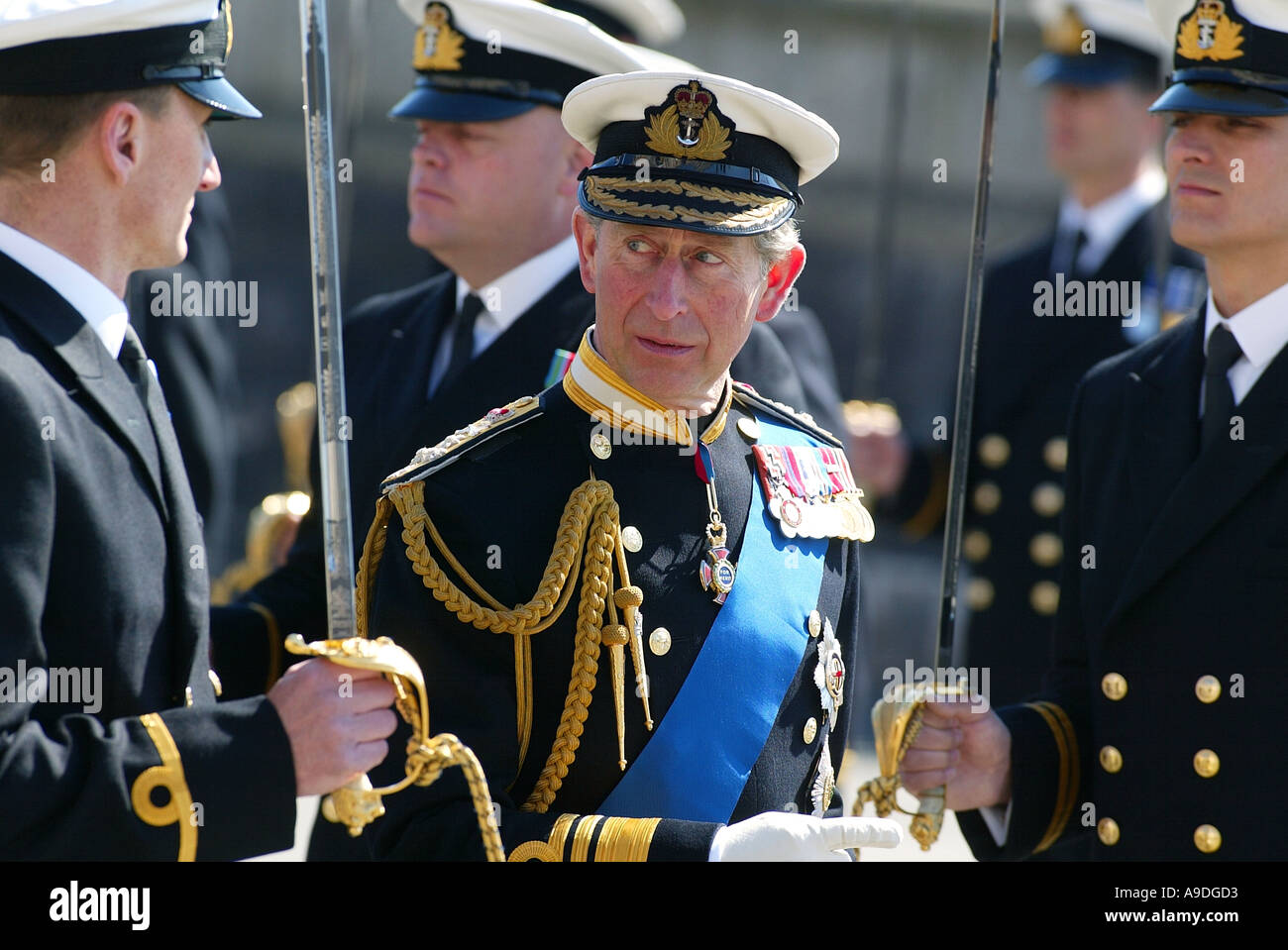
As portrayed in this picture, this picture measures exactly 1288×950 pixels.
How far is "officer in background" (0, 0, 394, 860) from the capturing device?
102 inches

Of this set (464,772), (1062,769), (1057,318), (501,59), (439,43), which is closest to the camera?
(464,772)

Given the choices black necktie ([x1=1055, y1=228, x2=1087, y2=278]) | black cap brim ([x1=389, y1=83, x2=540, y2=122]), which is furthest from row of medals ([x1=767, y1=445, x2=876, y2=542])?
black necktie ([x1=1055, y1=228, x2=1087, y2=278])

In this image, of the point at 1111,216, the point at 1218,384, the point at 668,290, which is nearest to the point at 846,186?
the point at 1111,216

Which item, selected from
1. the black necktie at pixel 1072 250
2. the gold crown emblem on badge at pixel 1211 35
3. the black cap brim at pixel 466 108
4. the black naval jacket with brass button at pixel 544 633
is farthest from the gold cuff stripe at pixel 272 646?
the black necktie at pixel 1072 250

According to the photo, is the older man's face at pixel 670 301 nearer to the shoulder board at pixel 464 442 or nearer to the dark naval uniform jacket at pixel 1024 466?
the shoulder board at pixel 464 442

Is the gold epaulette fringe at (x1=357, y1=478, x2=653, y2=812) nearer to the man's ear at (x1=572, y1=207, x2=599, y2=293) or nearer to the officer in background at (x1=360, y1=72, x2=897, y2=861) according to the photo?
the officer in background at (x1=360, y1=72, x2=897, y2=861)

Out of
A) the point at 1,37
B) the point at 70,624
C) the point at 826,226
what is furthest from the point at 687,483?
the point at 826,226

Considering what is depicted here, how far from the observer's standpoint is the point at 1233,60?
3531 mm

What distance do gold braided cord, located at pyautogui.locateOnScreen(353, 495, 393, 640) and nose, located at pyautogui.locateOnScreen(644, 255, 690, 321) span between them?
1.84 feet

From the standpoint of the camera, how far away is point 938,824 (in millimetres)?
3375

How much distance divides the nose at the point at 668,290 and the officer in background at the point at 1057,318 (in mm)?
3003

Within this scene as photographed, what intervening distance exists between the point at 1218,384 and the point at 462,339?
1743 millimetres

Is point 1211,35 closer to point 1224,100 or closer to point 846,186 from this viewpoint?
point 1224,100

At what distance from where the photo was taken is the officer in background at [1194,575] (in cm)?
338
